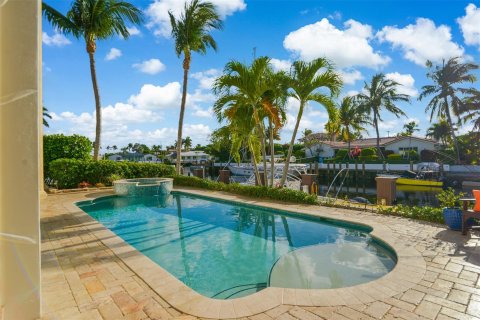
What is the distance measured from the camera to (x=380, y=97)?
32.8 meters

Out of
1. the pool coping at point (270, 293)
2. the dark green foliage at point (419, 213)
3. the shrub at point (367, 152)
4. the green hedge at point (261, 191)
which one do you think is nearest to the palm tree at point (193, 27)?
the green hedge at point (261, 191)

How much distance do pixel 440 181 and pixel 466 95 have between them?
12.4 meters

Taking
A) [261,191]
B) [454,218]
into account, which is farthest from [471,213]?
[261,191]

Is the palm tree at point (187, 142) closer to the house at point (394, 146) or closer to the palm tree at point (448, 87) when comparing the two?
the house at point (394, 146)

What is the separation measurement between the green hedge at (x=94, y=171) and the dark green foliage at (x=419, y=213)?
14113mm

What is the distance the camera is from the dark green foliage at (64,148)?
607 inches

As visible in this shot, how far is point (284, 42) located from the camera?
11438mm

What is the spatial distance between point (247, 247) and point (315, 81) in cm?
694

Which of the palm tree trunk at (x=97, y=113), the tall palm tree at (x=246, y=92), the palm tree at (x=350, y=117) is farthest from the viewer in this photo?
the palm tree at (x=350, y=117)

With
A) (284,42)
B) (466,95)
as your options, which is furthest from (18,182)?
(466,95)

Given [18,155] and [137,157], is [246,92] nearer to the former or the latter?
[18,155]

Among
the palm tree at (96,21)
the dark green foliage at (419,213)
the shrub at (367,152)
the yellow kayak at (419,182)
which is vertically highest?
the palm tree at (96,21)

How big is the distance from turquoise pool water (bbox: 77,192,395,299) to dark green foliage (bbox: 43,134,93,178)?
6.98 meters

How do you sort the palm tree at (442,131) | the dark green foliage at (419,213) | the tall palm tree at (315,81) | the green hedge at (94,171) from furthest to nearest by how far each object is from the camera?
the palm tree at (442,131), the green hedge at (94,171), the tall palm tree at (315,81), the dark green foliage at (419,213)
